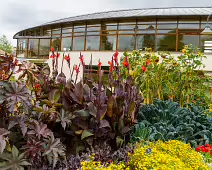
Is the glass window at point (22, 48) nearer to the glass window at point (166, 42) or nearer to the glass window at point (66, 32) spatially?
the glass window at point (66, 32)

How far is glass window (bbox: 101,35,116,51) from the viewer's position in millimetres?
17516

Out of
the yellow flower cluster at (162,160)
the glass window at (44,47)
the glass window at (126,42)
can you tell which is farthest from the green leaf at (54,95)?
the glass window at (44,47)

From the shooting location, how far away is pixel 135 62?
5969mm

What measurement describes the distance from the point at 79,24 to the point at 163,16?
257 inches

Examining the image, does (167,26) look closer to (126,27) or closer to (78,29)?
(126,27)

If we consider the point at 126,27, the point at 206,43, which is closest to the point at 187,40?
the point at 206,43

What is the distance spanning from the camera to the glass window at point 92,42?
18.0 metres

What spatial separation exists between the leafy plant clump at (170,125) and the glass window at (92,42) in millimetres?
14574

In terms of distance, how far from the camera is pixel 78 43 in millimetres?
18891

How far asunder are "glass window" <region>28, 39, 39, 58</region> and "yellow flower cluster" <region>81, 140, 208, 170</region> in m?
21.8

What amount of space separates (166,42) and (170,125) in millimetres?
13937

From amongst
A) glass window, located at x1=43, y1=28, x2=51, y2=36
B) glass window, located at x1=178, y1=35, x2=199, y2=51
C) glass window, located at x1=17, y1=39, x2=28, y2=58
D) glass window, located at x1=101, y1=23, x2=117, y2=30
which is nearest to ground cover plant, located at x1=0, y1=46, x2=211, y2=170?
glass window, located at x1=178, y1=35, x2=199, y2=51

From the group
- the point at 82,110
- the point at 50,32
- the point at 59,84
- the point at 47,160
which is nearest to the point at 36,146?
the point at 47,160

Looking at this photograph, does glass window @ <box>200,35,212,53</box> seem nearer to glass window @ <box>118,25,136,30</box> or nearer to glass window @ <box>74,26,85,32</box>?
glass window @ <box>118,25,136,30</box>
